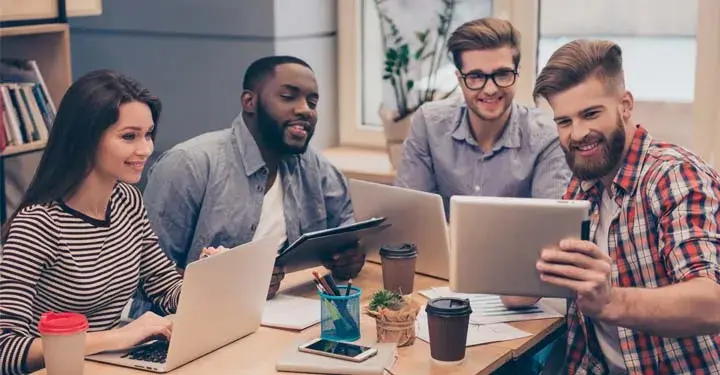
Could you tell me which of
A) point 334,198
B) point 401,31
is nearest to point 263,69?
point 334,198

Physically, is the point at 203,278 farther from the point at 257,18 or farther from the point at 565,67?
the point at 257,18

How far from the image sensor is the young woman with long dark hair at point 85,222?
6.70 feet

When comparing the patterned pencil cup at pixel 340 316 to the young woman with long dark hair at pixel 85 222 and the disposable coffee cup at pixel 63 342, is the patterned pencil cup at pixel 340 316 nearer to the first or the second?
the young woman with long dark hair at pixel 85 222

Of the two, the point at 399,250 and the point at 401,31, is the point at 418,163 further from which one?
the point at 401,31

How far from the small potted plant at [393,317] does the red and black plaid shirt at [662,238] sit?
0.47 metres

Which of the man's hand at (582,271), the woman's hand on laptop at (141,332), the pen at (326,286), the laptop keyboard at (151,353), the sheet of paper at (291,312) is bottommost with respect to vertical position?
the sheet of paper at (291,312)

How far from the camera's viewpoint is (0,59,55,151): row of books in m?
3.33

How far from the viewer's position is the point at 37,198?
7.09 feet

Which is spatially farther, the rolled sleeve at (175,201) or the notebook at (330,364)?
the rolled sleeve at (175,201)

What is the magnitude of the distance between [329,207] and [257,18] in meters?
1.09

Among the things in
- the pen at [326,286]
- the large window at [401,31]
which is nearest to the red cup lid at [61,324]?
the pen at [326,286]

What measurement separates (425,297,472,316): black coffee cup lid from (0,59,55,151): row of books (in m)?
1.89

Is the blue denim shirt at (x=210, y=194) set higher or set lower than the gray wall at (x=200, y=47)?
lower

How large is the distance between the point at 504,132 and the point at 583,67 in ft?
2.67
